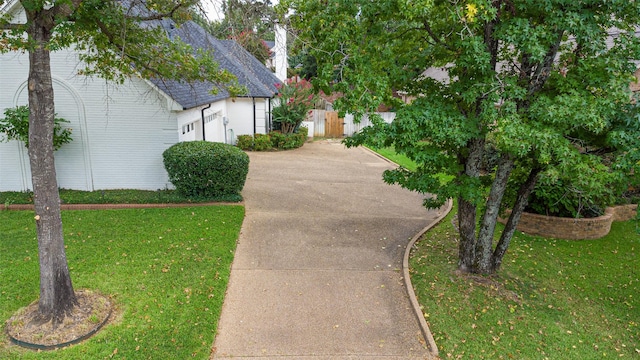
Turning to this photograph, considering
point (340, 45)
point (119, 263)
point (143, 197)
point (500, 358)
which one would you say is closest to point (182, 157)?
point (143, 197)

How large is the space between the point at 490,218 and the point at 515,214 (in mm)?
420

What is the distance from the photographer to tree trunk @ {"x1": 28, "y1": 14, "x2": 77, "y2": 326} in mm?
5043

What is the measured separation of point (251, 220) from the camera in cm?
981

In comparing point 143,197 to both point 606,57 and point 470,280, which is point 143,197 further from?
point 606,57

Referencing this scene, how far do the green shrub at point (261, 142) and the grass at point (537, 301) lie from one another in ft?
40.8

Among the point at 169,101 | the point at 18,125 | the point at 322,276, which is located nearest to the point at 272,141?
the point at 169,101

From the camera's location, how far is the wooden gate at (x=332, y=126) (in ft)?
85.4

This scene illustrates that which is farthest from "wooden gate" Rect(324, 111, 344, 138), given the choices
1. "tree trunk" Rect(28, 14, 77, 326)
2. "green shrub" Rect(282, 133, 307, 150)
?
"tree trunk" Rect(28, 14, 77, 326)

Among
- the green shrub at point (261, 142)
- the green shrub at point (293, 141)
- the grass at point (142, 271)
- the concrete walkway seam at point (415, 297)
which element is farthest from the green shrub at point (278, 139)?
the concrete walkway seam at point (415, 297)

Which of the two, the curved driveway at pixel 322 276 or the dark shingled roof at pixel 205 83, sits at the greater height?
the dark shingled roof at pixel 205 83

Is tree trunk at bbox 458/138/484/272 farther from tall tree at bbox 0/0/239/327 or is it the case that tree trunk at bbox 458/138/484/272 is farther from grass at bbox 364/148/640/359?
tall tree at bbox 0/0/239/327

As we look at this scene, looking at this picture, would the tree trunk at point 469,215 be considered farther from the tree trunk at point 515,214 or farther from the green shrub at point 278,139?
the green shrub at point 278,139

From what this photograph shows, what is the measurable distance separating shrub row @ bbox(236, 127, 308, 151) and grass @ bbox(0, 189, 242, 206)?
8.83 m

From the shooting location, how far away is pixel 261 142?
1995cm
